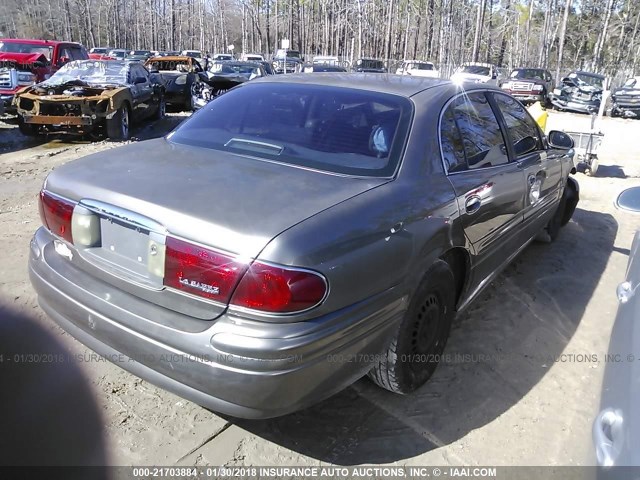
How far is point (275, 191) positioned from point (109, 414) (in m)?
1.44

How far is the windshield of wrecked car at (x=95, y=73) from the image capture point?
1131 cm

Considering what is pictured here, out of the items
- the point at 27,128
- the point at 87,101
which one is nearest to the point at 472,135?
the point at 87,101

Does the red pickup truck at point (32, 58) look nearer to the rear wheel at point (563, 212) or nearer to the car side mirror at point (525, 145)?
the rear wheel at point (563, 212)

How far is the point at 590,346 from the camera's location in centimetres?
358

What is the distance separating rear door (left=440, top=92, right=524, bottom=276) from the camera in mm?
2898

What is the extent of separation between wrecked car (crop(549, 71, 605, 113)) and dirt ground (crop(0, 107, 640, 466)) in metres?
19.7

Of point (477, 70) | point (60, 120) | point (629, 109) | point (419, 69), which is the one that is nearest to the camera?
point (60, 120)

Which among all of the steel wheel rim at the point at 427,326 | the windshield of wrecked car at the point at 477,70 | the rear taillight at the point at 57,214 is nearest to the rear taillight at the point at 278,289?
the steel wheel rim at the point at 427,326

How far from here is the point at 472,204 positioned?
9.64 ft

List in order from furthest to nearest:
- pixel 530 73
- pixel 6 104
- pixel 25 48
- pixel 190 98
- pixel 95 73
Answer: pixel 530 73 < pixel 25 48 < pixel 190 98 < pixel 95 73 < pixel 6 104

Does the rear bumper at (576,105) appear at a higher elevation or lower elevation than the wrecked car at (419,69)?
lower

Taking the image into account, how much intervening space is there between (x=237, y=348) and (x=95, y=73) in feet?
37.7

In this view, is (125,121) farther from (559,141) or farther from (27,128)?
(559,141)

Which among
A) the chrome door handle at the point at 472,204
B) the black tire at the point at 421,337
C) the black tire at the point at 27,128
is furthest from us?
the black tire at the point at 27,128
